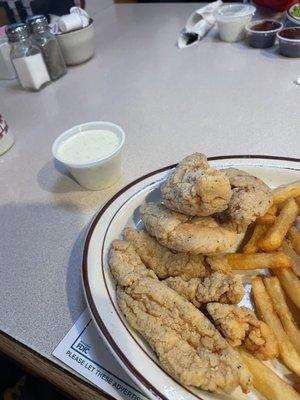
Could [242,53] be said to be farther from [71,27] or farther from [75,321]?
[75,321]

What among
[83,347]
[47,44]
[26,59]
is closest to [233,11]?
[47,44]

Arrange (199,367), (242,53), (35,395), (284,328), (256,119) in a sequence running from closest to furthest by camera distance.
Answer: (199,367) → (284,328) → (35,395) → (256,119) → (242,53)

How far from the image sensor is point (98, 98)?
1815 mm

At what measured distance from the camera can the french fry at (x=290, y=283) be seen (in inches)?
30.5

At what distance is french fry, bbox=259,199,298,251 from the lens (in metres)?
0.85

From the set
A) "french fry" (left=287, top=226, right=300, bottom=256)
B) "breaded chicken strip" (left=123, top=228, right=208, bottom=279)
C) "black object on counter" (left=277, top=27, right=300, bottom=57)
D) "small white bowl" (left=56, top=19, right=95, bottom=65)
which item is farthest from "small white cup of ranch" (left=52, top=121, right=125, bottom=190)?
"black object on counter" (left=277, top=27, right=300, bottom=57)

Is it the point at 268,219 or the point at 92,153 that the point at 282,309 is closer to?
the point at 268,219

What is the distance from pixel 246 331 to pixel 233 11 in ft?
6.41

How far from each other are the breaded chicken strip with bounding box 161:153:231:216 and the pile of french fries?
5.3 inches

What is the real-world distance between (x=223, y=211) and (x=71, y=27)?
156cm

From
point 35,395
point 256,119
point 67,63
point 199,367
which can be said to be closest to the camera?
point 199,367

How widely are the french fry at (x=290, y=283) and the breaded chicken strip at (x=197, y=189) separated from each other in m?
0.21

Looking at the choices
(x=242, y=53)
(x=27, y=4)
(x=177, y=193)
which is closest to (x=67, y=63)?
(x=27, y=4)

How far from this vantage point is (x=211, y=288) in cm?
77
